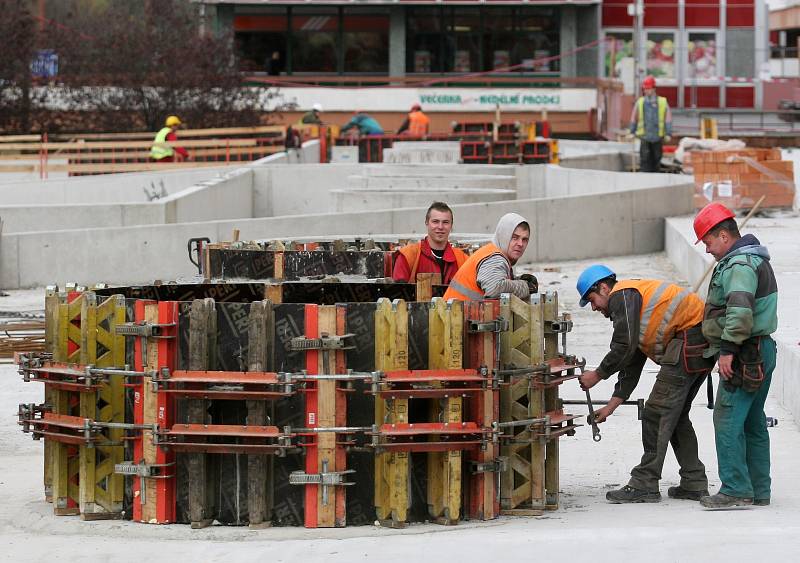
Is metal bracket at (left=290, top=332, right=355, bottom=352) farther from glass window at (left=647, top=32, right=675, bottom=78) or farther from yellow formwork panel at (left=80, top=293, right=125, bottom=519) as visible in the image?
glass window at (left=647, top=32, right=675, bottom=78)

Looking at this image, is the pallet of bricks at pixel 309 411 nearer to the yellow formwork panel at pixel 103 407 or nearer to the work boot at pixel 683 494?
the yellow formwork panel at pixel 103 407

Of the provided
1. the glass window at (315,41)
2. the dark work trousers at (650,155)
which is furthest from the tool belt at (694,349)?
the glass window at (315,41)

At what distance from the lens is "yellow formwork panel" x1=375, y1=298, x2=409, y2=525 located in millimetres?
8406

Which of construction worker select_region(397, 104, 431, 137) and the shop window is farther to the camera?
the shop window

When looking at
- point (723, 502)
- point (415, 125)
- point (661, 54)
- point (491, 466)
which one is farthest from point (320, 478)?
point (661, 54)

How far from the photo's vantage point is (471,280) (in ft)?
30.2

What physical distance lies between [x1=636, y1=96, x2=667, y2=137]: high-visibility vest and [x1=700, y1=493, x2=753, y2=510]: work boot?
20.2 meters

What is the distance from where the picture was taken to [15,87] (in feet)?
150

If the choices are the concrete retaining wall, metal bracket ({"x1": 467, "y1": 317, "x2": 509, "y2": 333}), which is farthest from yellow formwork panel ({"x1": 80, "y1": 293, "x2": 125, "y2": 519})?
the concrete retaining wall

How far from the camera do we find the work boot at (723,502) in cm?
873

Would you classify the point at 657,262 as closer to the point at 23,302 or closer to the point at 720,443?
the point at 23,302

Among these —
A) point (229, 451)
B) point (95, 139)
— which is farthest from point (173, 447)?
point (95, 139)

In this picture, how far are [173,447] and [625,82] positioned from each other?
4218 centimetres

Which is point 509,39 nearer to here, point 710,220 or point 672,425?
point 672,425
